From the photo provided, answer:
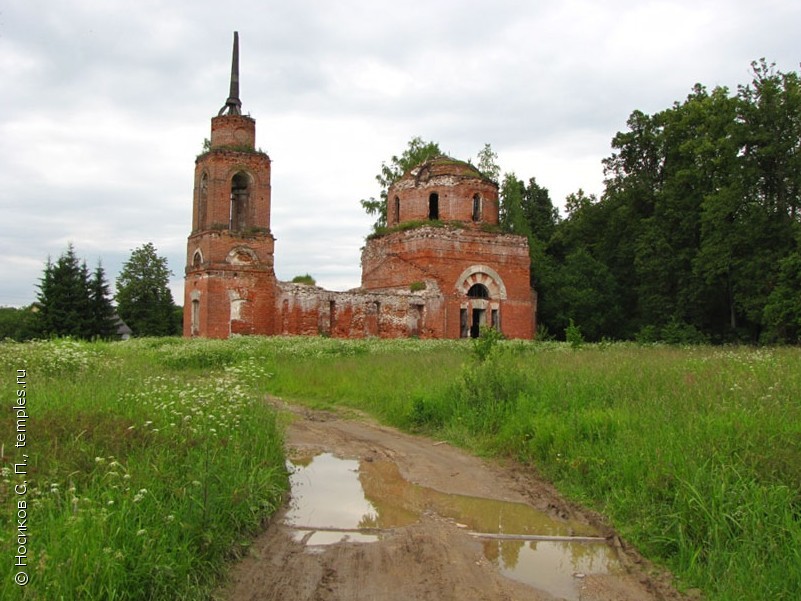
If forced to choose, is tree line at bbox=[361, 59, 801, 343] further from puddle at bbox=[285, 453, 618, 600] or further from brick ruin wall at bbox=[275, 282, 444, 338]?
puddle at bbox=[285, 453, 618, 600]

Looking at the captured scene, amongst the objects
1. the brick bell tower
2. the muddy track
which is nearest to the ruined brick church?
the brick bell tower

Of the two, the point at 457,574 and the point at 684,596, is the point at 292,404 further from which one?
the point at 684,596

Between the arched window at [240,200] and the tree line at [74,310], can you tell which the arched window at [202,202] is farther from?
the tree line at [74,310]

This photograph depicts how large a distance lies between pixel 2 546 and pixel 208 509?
4.35ft

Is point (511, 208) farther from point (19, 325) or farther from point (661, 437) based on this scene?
point (19, 325)

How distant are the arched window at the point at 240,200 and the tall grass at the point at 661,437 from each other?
17074 millimetres

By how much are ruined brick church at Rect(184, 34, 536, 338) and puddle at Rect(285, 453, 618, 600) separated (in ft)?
64.4

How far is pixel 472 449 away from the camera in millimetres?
8789

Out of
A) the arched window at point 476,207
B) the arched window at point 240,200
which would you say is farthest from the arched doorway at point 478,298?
the arched window at point 240,200

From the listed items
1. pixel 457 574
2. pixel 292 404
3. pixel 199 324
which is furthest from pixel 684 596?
pixel 199 324

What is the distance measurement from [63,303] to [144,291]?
13.8 metres

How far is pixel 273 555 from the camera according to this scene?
4977 mm

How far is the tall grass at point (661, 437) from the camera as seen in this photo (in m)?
4.72

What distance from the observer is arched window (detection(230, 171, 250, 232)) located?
2846 cm
